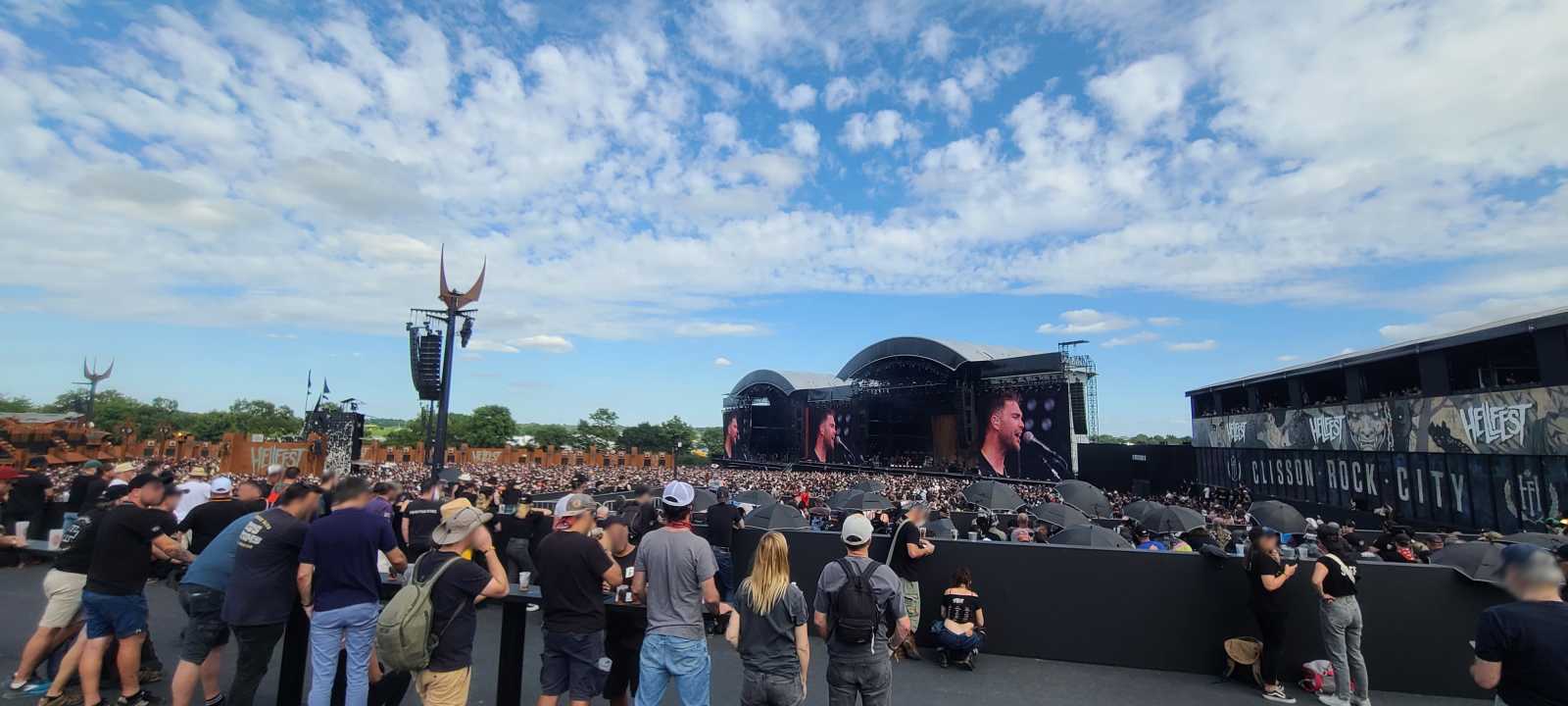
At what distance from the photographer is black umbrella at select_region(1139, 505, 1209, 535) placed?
9391 mm

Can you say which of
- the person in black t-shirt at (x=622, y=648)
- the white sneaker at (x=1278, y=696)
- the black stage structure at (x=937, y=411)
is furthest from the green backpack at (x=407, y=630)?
the black stage structure at (x=937, y=411)

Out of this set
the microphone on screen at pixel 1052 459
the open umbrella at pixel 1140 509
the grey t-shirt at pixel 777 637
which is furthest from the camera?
the microphone on screen at pixel 1052 459

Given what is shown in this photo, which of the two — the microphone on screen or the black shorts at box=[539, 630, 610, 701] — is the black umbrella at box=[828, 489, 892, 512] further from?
the microphone on screen

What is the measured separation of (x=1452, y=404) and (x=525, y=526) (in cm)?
2182

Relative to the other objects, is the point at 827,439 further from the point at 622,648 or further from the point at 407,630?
the point at 407,630

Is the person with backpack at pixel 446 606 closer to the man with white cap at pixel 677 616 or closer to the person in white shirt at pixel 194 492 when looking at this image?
the man with white cap at pixel 677 616

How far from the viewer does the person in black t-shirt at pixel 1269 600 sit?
17.4 feet

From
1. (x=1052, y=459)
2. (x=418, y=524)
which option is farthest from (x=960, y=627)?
(x=1052, y=459)

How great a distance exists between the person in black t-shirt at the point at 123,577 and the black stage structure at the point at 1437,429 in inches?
832

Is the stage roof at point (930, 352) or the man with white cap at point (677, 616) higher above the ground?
the stage roof at point (930, 352)

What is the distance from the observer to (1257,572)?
17.6 ft

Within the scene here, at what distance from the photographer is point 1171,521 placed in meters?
9.50

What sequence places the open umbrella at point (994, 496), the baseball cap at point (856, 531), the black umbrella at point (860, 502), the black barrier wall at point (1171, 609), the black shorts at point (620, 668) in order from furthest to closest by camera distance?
the open umbrella at point (994, 496), the black umbrella at point (860, 502), the black barrier wall at point (1171, 609), the black shorts at point (620, 668), the baseball cap at point (856, 531)

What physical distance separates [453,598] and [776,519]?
507 cm
